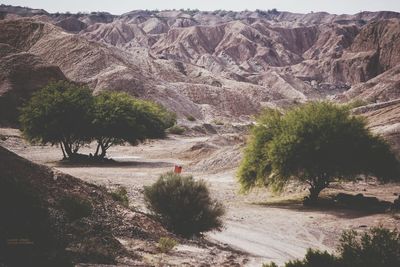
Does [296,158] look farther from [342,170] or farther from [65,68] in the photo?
[65,68]

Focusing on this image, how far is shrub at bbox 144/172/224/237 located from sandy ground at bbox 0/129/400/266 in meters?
0.81

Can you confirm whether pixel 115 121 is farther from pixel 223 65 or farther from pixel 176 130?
pixel 223 65

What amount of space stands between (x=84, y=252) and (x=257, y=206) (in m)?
15.0

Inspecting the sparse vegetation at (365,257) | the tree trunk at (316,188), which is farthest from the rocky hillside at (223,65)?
the sparse vegetation at (365,257)

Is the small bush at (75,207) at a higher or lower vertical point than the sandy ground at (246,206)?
higher

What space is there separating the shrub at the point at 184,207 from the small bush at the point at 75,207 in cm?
323

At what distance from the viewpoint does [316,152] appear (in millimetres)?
23406

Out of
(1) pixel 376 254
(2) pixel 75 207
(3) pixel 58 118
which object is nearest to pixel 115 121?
(3) pixel 58 118

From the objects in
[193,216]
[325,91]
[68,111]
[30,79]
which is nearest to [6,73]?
[30,79]

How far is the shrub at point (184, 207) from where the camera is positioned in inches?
603

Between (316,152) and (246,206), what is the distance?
14.3 ft

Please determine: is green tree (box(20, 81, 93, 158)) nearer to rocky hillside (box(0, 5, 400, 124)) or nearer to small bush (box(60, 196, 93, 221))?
small bush (box(60, 196, 93, 221))

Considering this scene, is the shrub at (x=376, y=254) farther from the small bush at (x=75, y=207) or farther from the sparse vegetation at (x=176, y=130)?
Answer: the sparse vegetation at (x=176, y=130)

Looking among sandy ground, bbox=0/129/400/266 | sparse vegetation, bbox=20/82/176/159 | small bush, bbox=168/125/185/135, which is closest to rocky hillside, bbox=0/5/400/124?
small bush, bbox=168/125/185/135
